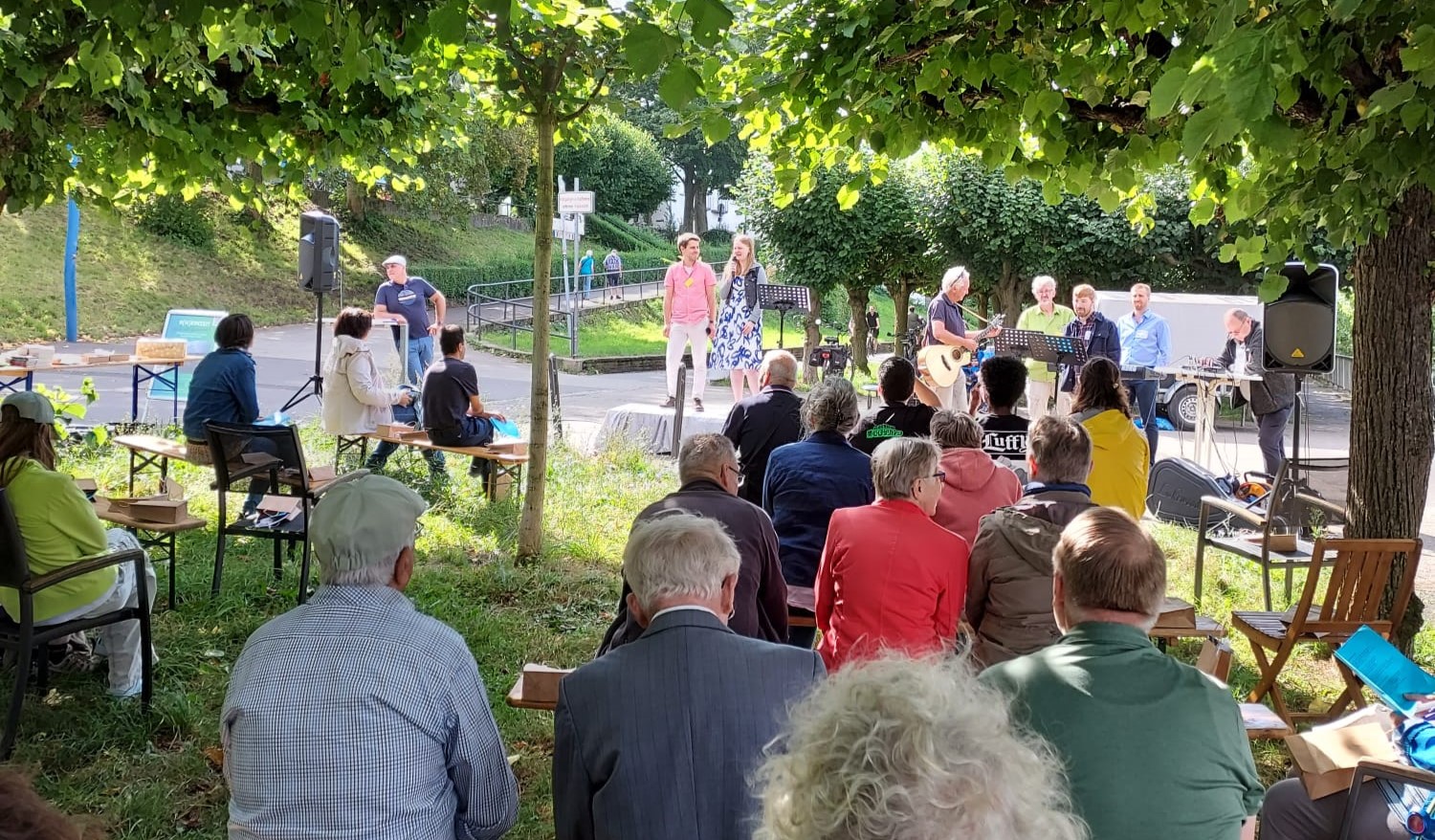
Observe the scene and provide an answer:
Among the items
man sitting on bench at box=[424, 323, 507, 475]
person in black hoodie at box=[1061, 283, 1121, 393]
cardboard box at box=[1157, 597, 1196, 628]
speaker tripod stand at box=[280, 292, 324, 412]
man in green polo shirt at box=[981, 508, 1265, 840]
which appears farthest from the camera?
speaker tripod stand at box=[280, 292, 324, 412]

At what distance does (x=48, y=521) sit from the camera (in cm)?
443

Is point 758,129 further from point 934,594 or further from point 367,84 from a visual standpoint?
point 934,594

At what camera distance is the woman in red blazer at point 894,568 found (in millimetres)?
3680

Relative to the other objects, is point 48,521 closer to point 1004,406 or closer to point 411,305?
point 1004,406

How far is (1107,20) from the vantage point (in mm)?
4480

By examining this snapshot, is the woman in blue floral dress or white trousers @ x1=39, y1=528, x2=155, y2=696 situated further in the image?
the woman in blue floral dress

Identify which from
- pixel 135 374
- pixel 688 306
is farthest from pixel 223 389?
pixel 135 374

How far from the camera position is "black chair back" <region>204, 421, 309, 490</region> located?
6.42 metres

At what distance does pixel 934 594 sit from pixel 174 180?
5.18 metres

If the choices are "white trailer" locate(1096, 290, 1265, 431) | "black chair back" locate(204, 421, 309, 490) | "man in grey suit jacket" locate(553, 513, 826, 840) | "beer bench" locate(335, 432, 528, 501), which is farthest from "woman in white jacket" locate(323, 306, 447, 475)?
"white trailer" locate(1096, 290, 1265, 431)

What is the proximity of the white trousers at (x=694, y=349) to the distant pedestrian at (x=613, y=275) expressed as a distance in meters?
24.0

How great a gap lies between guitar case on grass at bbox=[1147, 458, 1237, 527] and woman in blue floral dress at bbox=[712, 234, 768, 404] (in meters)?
4.04

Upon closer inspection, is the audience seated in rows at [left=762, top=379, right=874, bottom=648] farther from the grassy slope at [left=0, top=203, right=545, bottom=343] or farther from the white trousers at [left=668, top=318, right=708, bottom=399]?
the grassy slope at [left=0, top=203, right=545, bottom=343]

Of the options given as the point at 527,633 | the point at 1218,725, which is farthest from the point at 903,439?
the point at 527,633
